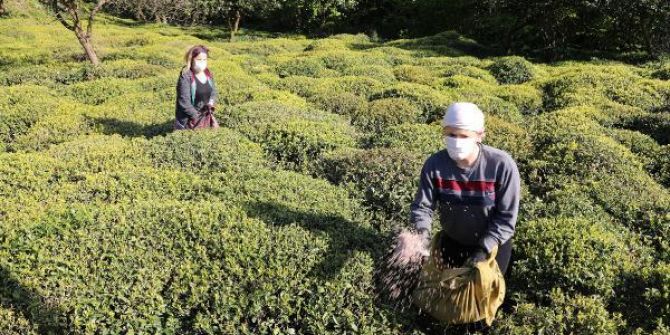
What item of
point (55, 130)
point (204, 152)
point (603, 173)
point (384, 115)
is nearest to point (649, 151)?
point (603, 173)

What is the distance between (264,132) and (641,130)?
7.35 metres

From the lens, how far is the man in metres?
3.74

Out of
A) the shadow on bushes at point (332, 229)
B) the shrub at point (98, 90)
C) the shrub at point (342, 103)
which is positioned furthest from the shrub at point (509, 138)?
the shrub at point (98, 90)

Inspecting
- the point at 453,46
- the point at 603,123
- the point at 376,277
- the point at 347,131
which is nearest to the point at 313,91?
the point at 347,131

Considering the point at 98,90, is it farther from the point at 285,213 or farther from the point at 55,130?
the point at 285,213

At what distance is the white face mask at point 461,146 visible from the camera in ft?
12.3

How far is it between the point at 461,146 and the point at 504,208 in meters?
0.62

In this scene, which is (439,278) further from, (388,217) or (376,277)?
(388,217)

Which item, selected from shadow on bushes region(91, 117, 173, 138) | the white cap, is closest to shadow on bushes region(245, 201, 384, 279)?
the white cap

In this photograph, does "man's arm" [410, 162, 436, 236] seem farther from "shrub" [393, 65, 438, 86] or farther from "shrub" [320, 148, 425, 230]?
"shrub" [393, 65, 438, 86]

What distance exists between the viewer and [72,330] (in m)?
4.58

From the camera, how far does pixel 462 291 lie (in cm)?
390

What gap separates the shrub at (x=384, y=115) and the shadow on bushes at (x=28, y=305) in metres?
6.60

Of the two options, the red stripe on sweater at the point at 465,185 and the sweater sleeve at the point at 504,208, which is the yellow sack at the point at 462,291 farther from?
the red stripe on sweater at the point at 465,185
